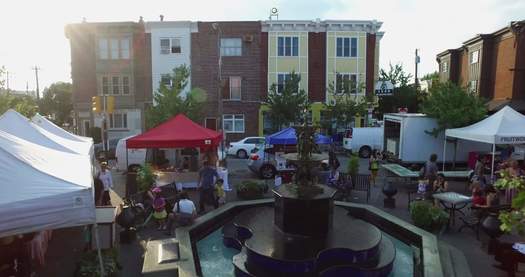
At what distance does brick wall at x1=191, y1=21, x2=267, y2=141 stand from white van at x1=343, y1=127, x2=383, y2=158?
11081 mm

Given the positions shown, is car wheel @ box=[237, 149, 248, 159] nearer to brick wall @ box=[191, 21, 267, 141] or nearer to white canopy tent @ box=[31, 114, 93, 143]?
brick wall @ box=[191, 21, 267, 141]

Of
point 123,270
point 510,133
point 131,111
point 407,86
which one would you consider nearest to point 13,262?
point 123,270

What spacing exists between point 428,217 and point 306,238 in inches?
145

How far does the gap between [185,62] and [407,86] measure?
22738mm

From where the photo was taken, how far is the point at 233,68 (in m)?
34.7

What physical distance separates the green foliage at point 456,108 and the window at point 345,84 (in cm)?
1251

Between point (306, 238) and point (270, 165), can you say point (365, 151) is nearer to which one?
point (270, 165)

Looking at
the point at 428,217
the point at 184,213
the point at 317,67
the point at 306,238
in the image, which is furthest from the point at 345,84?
the point at 306,238

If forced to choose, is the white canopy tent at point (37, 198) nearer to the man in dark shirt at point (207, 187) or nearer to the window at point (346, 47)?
the man in dark shirt at point (207, 187)

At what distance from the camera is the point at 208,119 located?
34969 mm

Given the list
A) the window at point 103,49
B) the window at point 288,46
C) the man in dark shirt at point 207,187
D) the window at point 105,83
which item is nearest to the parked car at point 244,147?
the window at point 288,46

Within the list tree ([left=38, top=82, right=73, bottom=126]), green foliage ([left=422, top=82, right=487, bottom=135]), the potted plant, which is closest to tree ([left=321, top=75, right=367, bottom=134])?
green foliage ([left=422, top=82, right=487, bottom=135])

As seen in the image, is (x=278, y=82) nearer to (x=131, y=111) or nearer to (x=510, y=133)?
(x=131, y=111)

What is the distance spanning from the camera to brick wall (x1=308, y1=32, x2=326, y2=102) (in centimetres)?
3472
